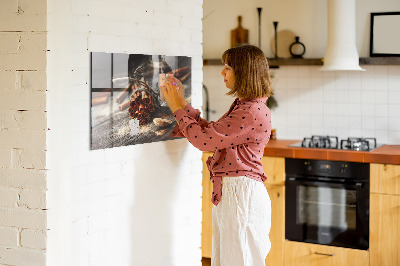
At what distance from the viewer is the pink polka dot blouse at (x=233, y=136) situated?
2.72 meters

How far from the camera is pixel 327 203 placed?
4297 millimetres

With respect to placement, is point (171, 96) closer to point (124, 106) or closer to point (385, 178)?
point (124, 106)

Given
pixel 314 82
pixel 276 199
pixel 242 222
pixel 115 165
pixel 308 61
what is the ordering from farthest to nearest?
pixel 314 82 → pixel 308 61 → pixel 276 199 → pixel 242 222 → pixel 115 165

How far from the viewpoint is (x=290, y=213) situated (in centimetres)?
439

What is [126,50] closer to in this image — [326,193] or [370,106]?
[326,193]

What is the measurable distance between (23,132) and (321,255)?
2691 mm

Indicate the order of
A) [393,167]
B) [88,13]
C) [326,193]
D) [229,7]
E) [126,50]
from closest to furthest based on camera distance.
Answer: [88,13] → [126,50] → [393,167] → [326,193] → [229,7]

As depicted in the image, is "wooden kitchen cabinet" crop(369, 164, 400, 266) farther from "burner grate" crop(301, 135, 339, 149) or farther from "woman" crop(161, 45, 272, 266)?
"woman" crop(161, 45, 272, 266)

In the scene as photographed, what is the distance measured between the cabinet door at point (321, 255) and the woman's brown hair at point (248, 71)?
75.1 inches

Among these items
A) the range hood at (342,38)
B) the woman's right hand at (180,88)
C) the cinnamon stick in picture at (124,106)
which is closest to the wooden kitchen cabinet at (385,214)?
the range hood at (342,38)

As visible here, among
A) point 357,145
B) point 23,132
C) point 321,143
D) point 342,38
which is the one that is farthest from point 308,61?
point 23,132

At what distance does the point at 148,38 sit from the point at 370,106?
2.49 m

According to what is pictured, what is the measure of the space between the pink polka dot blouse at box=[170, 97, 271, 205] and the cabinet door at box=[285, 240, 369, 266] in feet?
5.33

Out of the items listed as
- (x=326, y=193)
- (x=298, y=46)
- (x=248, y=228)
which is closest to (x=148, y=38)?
(x=248, y=228)
